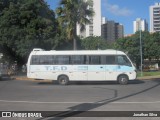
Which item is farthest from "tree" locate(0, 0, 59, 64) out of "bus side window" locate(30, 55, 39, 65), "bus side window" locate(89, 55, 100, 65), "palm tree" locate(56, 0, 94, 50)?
"bus side window" locate(89, 55, 100, 65)

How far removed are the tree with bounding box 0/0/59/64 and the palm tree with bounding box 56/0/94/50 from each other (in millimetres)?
7608

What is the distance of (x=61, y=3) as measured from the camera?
36969mm

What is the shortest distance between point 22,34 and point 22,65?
774cm

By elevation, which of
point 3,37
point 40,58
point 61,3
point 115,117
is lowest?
point 115,117

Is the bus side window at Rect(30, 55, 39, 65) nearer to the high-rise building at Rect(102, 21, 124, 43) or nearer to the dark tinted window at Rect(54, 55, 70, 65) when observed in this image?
the dark tinted window at Rect(54, 55, 70, 65)

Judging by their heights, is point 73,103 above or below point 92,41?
below

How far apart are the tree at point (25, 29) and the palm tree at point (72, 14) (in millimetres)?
7608

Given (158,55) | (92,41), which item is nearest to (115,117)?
(158,55)

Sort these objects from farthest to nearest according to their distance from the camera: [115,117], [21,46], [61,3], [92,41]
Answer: [92,41]
[21,46]
[61,3]
[115,117]

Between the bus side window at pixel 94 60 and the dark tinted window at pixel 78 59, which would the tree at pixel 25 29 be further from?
the bus side window at pixel 94 60

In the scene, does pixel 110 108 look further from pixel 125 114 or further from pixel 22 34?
pixel 22 34

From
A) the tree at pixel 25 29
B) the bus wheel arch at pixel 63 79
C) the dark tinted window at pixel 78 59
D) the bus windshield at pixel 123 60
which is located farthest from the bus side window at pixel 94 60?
the tree at pixel 25 29

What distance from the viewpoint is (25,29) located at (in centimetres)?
4444

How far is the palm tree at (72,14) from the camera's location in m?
36.0
